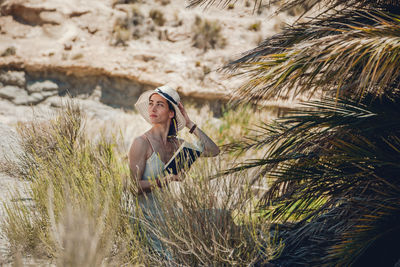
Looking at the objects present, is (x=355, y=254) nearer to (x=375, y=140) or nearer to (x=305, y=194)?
(x=305, y=194)

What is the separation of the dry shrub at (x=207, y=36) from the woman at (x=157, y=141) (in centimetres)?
1016

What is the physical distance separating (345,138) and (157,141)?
65.9 inches

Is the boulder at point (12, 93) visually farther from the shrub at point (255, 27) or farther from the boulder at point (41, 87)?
the shrub at point (255, 27)

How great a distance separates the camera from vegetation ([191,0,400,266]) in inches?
112

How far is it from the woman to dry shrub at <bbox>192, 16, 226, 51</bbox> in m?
10.2

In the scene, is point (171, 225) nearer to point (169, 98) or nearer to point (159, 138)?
point (159, 138)

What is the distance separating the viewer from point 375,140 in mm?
3447

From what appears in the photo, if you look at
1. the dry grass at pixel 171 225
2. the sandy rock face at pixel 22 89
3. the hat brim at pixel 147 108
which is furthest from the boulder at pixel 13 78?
the dry grass at pixel 171 225

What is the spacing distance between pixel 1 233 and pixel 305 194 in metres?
2.56

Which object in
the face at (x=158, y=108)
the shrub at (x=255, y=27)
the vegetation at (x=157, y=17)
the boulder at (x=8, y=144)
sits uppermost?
the vegetation at (x=157, y=17)

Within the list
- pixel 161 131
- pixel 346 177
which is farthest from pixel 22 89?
pixel 346 177

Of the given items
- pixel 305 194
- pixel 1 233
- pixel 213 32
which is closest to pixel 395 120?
pixel 305 194

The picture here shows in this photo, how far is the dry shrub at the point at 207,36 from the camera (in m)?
13.9

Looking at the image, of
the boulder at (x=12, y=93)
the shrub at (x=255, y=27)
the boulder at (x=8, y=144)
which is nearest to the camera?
the boulder at (x=8, y=144)
